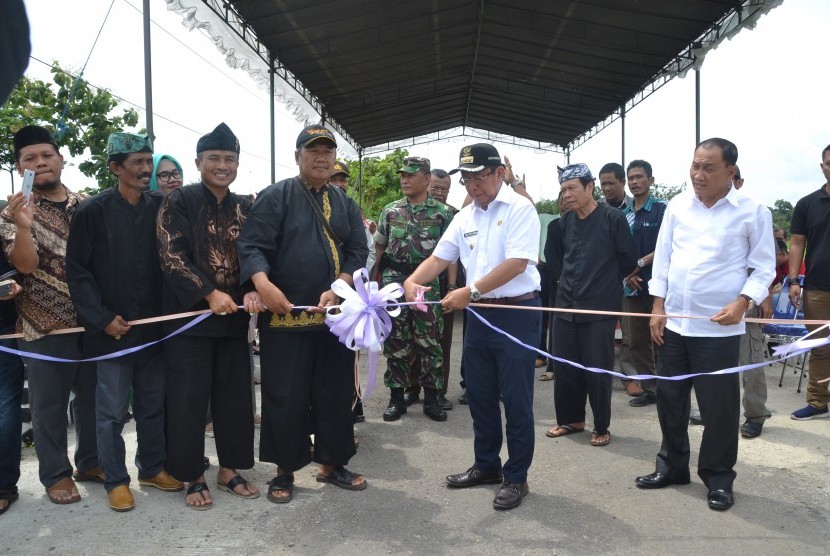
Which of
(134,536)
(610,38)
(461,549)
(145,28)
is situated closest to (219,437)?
(134,536)

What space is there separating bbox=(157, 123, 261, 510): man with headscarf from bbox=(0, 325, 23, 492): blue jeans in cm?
87

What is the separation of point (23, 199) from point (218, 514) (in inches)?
77.8

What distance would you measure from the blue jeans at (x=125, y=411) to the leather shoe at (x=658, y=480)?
9.55 ft

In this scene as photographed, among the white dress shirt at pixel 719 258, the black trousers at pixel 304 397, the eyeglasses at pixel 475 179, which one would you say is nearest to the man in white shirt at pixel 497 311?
the eyeglasses at pixel 475 179

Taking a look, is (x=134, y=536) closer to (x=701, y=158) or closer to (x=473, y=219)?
(x=473, y=219)

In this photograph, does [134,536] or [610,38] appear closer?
[134,536]

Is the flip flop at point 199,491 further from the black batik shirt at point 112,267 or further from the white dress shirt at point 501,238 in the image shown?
the white dress shirt at point 501,238

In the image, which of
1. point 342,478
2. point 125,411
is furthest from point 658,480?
point 125,411

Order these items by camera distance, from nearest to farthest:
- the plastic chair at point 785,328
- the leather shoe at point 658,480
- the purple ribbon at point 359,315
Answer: the purple ribbon at point 359,315, the leather shoe at point 658,480, the plastic chair at point 785,328

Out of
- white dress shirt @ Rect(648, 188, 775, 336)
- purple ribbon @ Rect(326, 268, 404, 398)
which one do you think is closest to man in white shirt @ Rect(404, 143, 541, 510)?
purple ribbon @ Rect(326, 268, 404, 398)

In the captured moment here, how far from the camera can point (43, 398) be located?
3.66 metres

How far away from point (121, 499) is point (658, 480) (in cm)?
313

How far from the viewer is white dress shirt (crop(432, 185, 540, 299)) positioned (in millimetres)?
3590

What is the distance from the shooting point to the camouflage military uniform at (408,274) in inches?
217
